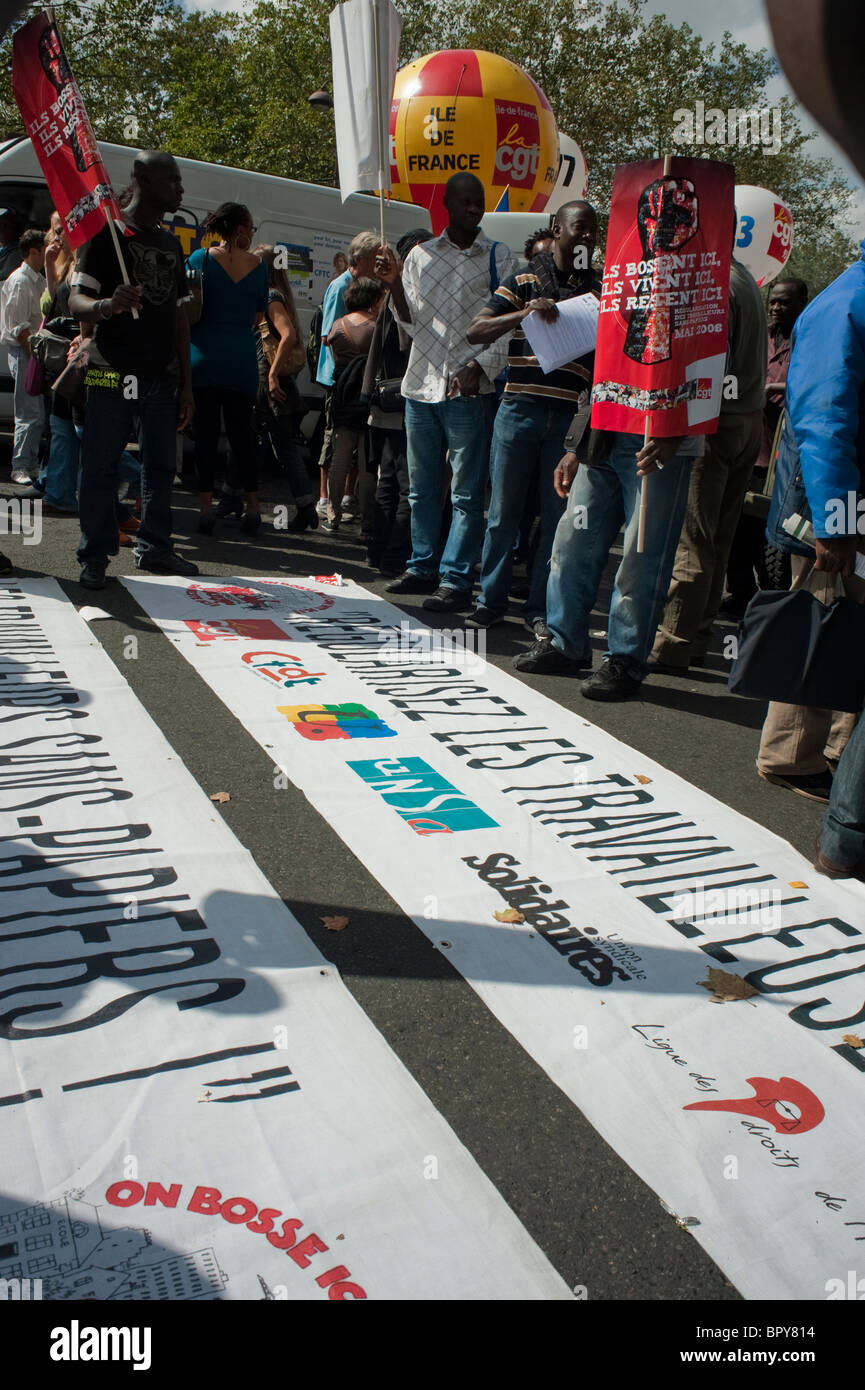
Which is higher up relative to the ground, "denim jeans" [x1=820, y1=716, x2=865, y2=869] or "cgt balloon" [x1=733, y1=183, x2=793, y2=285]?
"cgt balloon" [x1=733, y1=183, x2=793, y2=285]

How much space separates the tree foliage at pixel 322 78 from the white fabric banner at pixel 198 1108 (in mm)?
26625

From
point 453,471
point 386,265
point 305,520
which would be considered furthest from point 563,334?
point 305,520

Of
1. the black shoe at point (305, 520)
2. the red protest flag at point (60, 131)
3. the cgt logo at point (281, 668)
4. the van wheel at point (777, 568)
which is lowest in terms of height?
the cgt logo at point (281, 668)

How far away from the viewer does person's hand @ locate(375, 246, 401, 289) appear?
5.58 m

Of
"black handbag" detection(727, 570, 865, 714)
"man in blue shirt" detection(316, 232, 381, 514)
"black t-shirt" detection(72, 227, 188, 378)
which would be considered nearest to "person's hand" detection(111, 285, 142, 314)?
"black t-shirt" detection(72, 227, 188, 378)

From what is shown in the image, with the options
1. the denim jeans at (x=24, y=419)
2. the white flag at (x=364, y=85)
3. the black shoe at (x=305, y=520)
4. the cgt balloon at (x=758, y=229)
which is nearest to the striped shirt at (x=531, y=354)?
the white flag at (x=364, y=85)

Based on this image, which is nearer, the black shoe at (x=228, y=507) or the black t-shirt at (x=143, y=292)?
the black t-shirt at (x=143, y=292)

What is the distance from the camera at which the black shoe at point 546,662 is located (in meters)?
4.81

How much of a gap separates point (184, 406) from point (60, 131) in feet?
5.38

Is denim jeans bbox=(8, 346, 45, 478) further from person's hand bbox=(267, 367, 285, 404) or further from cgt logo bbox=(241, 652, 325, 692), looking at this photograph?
cgt logo bbox=(241, 652, 325, 692)

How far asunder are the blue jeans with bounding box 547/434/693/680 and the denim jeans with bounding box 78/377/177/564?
2.19 m

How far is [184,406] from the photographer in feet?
20.2

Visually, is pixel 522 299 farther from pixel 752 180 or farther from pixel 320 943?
pixel 752 180

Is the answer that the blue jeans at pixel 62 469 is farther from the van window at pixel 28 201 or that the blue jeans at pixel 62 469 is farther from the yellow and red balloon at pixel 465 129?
the yellow and red balloon at pixel 465 129
